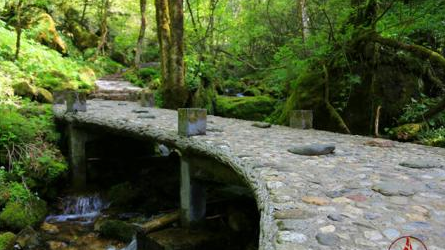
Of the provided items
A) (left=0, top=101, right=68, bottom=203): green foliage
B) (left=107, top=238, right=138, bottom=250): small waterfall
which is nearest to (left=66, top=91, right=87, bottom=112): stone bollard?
(left=0, top=101, right=68, bottom=203): green foliage

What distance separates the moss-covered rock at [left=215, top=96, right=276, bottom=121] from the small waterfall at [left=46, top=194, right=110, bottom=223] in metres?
6.78

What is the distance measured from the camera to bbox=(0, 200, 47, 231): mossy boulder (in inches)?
303

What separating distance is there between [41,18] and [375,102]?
15762 millimetres

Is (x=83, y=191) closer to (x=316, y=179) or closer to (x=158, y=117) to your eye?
(x=158, y=117)

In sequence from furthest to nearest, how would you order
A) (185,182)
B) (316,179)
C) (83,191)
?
(83,191) → (185,182) → (316,179)

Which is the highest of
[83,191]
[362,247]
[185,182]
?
[362,247]

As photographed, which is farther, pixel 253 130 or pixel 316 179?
pixel 253 130

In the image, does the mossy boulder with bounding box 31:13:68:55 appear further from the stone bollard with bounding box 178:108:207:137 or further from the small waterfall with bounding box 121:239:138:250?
the small waterfall with bounding box 121:239:138:250

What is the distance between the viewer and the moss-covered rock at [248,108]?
15.2 metres

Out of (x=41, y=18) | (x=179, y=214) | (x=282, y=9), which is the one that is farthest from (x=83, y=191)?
(x=282, y=9)

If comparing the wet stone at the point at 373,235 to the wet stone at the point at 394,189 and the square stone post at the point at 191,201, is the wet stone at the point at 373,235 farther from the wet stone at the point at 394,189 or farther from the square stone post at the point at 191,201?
the square stone post at the point at 191,201

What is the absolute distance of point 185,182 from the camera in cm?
741

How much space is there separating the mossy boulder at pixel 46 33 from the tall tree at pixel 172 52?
Answer: 671 cm

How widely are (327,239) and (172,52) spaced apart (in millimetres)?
11125
